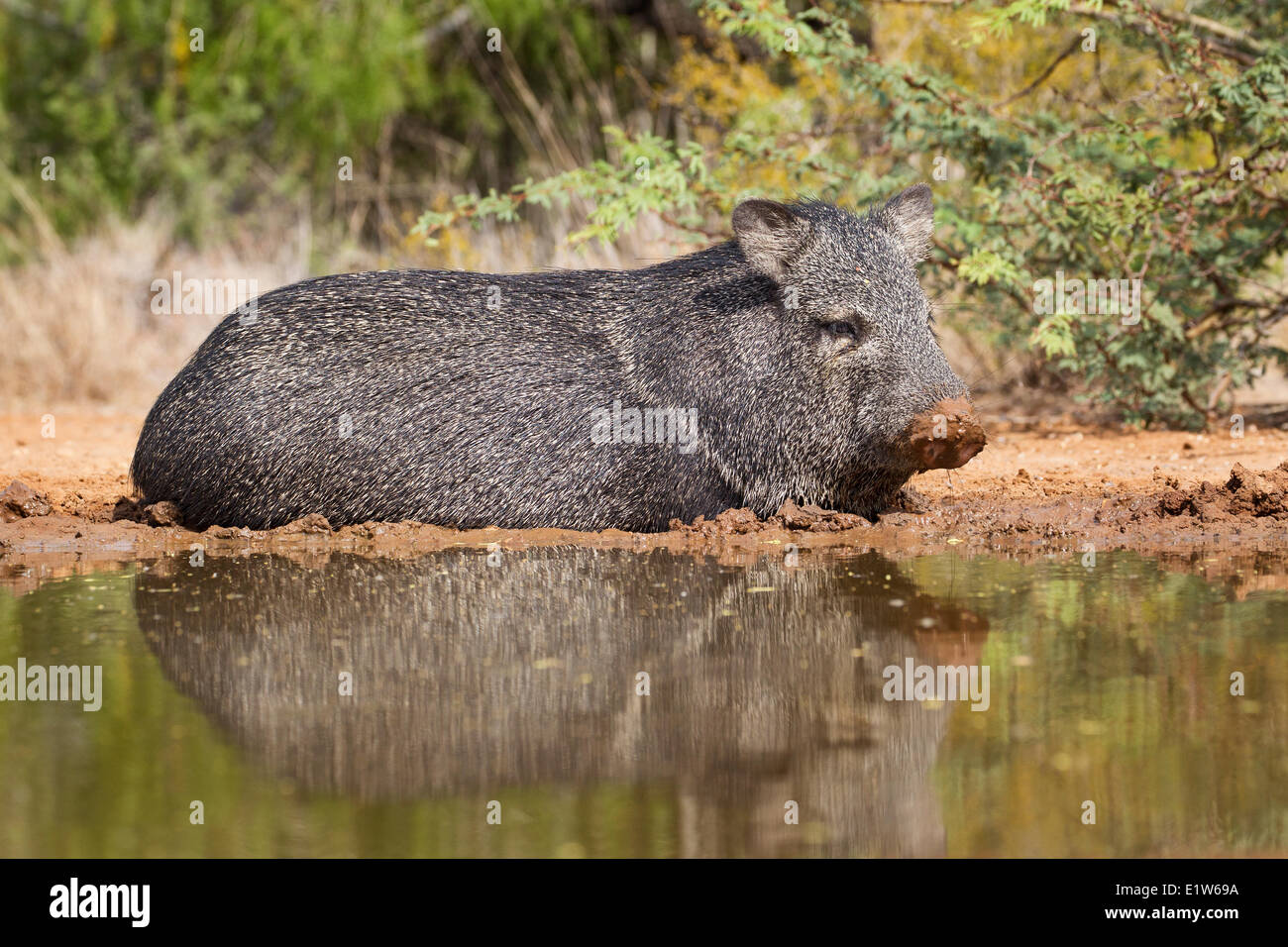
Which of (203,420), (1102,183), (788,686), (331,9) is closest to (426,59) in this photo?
(331,9)

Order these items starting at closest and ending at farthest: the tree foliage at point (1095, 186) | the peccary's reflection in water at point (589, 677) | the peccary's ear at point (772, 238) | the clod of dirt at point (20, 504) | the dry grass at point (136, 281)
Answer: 1. the peccary's reflection in water at point (589, 677)
2. the peccary's ear at point (772, 238)
3. the clod of dirt at point (20, 504)
4. the tree foliage at point (1095, 186)
5. the dry grass at point (136, 281)

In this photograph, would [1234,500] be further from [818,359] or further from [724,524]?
[724,524]

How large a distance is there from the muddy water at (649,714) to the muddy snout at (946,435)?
1.71ft

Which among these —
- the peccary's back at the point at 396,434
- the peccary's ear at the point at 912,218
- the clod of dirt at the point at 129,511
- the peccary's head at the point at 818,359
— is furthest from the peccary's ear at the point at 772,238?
the clod of dirt at the point at 129,511

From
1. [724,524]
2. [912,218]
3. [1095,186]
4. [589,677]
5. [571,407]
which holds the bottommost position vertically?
[589,677]

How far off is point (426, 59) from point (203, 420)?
1141cm

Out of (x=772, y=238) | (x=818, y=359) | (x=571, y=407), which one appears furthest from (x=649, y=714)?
(x=772, y=238)

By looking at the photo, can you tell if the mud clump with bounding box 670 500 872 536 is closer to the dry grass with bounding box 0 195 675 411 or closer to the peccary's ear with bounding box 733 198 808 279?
the peccary's ear with bounding box 733 198 808 279

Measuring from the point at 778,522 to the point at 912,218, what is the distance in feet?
5.31

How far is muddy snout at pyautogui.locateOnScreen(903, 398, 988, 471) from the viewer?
5727 millimetres

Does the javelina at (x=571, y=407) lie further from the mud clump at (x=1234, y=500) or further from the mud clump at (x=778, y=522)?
the mud clump at (x=1234, y=500)

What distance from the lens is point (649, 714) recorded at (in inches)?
144

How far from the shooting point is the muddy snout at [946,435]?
5.73 metres

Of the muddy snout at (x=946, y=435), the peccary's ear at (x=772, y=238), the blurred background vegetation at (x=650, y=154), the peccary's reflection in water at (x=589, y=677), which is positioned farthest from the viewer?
the blurred background vegetation at (x=650, y=154)
